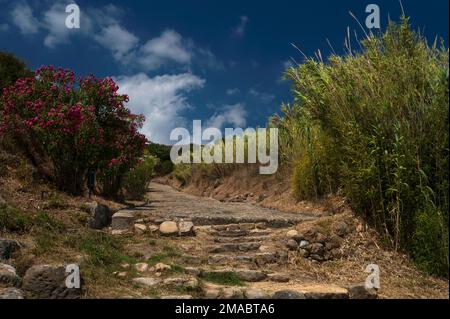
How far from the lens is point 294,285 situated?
5.98 m

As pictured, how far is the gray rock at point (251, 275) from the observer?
628 cm

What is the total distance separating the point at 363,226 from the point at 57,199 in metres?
5.37

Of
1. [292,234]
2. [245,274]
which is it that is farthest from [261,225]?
[245,274]

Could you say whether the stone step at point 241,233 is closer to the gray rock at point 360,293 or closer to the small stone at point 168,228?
the small stone at point 168,228

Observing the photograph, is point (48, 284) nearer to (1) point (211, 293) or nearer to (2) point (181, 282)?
(2) point (181, 282)

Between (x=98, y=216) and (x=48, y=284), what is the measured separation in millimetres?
3690

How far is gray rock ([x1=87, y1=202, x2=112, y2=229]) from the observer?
861cm

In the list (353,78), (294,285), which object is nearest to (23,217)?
(294,285)

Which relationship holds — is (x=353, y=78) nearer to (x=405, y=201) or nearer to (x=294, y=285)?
(x=405, y=201)

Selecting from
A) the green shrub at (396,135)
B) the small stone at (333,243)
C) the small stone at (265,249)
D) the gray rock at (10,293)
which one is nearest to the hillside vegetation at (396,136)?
the green shrub at (396,135)

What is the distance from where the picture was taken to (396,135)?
6504 millimetres

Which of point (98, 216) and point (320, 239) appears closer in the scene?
point (320, 239)

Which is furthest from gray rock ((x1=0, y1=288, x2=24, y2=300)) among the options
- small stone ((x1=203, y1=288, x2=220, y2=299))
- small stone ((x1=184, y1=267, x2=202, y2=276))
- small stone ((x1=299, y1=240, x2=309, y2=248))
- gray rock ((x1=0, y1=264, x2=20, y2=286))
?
small stone ((x1=299, y1=240, x2=309, y2=248))

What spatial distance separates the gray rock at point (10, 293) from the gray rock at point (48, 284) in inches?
5.6
